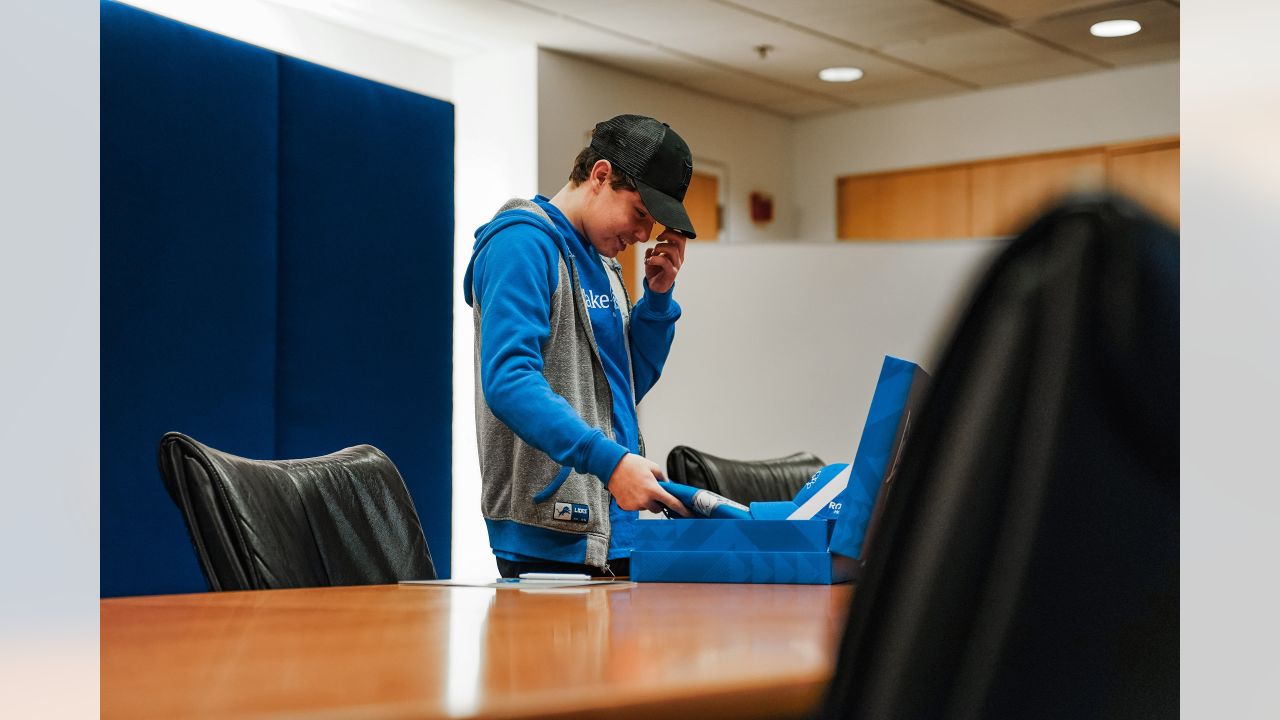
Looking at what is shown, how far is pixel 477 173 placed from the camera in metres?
6.06

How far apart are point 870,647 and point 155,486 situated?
4056mm

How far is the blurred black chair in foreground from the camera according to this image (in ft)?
1.18

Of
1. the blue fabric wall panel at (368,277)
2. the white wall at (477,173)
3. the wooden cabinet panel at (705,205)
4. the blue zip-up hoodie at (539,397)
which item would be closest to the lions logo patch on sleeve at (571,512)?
the blue zip-up hoodie at (539,397)

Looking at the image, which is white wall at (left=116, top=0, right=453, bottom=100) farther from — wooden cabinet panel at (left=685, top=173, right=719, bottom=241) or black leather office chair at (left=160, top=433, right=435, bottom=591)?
black leather office chair at (left=160, top=433, right=435, bottom=591)

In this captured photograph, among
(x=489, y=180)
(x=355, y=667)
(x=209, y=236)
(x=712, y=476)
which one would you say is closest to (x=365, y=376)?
(x=209, y=236)

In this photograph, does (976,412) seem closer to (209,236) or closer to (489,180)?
(209,236)

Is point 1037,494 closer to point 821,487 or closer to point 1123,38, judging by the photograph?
point 821,487

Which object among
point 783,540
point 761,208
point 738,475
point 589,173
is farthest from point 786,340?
point 783,540

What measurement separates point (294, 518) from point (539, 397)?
1.18 feet

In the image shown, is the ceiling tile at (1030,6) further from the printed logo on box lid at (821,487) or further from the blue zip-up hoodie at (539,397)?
the printed logo on box lid at (821,487)

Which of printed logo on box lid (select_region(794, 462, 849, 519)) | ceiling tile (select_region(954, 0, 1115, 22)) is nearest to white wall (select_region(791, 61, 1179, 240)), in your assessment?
ceiling tile (select_region(954, 0, 1115, 22))

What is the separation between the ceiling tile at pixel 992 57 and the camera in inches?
230

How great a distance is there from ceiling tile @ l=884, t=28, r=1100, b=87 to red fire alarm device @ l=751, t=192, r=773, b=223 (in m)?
1.30
